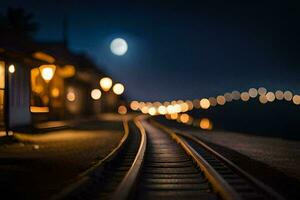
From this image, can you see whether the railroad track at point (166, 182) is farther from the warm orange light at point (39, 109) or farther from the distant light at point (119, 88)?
the distant light at point (119, 88)

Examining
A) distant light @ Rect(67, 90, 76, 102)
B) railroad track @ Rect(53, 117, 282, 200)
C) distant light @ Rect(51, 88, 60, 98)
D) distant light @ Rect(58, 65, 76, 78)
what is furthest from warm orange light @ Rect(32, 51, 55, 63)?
distant light @ Rect(67, 90, 76, 102)

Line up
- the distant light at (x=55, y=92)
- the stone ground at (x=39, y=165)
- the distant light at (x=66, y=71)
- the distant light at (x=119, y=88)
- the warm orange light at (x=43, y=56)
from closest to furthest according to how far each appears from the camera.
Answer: the stone ground at (x=39, y=165) < the warm orange light at (x=43, y=56) < the distant light at (x=55, y=92) < the distant light at (x=66, y=71) < the distant light at (x=119, y=88)

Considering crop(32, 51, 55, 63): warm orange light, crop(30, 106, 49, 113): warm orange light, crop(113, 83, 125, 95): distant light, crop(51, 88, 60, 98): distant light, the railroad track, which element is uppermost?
crop(113, 83, 125, 95): distant light

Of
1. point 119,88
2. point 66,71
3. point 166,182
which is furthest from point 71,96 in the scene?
point 166,182

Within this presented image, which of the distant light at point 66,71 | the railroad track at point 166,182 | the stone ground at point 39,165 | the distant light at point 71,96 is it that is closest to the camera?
the railroad track at point 166,182

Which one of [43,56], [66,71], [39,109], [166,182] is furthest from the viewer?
[66,71]

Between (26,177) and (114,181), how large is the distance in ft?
6.74

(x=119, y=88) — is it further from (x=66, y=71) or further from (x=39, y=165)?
(x=39, y=165)

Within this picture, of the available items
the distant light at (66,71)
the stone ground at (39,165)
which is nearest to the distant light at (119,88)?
the distant light at (66,71)

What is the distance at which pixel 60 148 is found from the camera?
19.0 metres

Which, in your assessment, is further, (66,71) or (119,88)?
(119,88)

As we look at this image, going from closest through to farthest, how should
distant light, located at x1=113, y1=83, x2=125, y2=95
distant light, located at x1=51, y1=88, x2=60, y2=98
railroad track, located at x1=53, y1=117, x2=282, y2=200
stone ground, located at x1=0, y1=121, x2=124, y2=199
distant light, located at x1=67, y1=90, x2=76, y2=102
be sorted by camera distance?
railroad track, located at x1=53, y1=117, x2=282, y2=200
stone ground, located at x1=0, y1=121, x2=124, y2=199
distant light, located at x1=51, y1=88, x2=60, y2=98
distant light, located at x1=67, y1=90, x2=76, y2=102
distant light, located at x1=113, y1=83, x2=125, y2=95

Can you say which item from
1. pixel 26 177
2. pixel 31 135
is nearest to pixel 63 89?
pixel 31 135

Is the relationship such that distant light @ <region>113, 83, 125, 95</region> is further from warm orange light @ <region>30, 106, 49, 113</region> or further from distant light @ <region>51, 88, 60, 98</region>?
warm orange light @ <region>30, 106, 49, 113</region>
